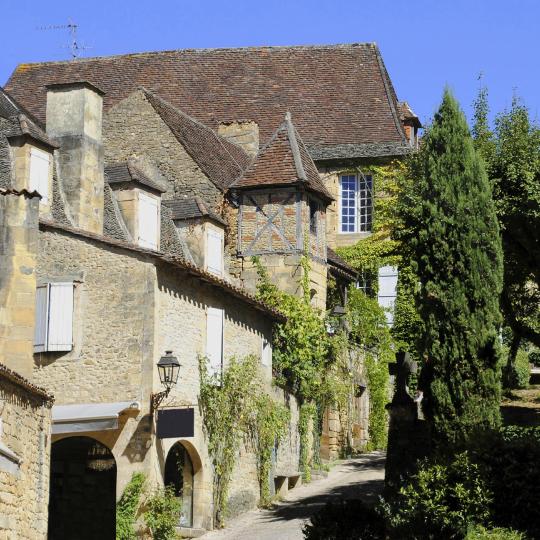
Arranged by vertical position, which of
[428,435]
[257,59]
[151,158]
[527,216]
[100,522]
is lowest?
[100,522]

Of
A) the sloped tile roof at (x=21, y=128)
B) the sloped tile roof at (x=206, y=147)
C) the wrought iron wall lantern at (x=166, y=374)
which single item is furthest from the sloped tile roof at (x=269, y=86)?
the wrought iron wall lantern at (x=166, y=374)

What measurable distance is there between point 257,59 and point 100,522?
880 inches

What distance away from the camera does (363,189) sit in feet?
134

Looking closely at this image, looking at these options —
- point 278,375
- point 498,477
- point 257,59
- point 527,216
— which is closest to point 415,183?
point 527,216

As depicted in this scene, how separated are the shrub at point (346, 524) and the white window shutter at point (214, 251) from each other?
431 inches

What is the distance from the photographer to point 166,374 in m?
23.4

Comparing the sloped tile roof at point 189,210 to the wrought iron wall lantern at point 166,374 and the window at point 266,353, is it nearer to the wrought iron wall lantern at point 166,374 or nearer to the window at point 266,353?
the window at point 266,353

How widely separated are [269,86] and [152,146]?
11.2 m

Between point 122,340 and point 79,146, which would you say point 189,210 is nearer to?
point 79,146

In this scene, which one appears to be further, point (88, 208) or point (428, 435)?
point (88, 208)

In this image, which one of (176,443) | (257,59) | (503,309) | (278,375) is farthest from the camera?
(257,59)

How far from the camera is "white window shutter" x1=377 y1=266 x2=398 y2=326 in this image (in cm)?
3866

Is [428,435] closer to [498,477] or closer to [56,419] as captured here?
[498,477]

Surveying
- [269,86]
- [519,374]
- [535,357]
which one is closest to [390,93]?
[269,86]
